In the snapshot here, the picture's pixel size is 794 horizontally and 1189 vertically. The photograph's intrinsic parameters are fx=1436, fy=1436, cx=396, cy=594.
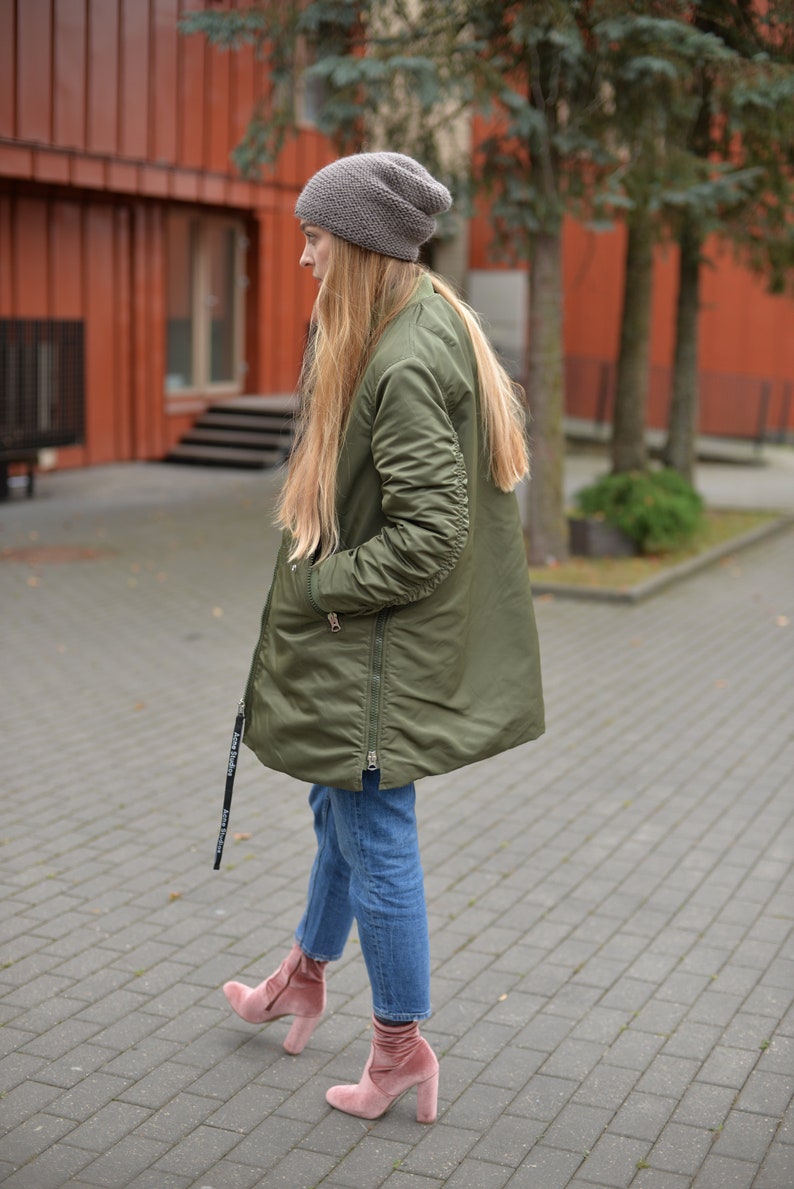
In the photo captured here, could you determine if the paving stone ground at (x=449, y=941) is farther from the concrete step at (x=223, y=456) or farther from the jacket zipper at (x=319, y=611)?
the concrete step at (x=223, y=456)

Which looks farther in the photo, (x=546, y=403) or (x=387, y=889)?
(x=546, y=403)

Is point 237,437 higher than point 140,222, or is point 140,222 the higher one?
point 140,222

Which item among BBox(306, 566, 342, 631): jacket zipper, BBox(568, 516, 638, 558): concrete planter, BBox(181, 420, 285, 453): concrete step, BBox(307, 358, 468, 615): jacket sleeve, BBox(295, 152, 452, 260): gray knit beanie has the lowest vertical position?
BBox(568, 516, 638, 558): concrete planter

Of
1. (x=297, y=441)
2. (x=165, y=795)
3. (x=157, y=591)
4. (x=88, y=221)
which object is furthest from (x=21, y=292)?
(x=297, y=441)

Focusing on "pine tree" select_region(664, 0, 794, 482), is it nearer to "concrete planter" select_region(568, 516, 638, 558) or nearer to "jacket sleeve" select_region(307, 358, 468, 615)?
"concrete planter" select_region(568, 516, 638, 558)

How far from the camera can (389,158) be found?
307cm

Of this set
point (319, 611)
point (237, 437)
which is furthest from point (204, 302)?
point (319, 611)

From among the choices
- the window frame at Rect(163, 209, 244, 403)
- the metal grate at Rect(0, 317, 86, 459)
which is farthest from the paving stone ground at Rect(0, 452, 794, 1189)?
the window frame at Rect(163, 209, 244, 403)

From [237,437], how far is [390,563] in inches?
616

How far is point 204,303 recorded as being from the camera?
1905 centimetres

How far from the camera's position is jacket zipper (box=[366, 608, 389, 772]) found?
307cm

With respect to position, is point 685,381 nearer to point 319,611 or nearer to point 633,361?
point 633,361

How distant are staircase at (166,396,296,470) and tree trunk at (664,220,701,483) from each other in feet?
16.2

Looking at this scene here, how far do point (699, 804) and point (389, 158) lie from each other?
364 centimetres
